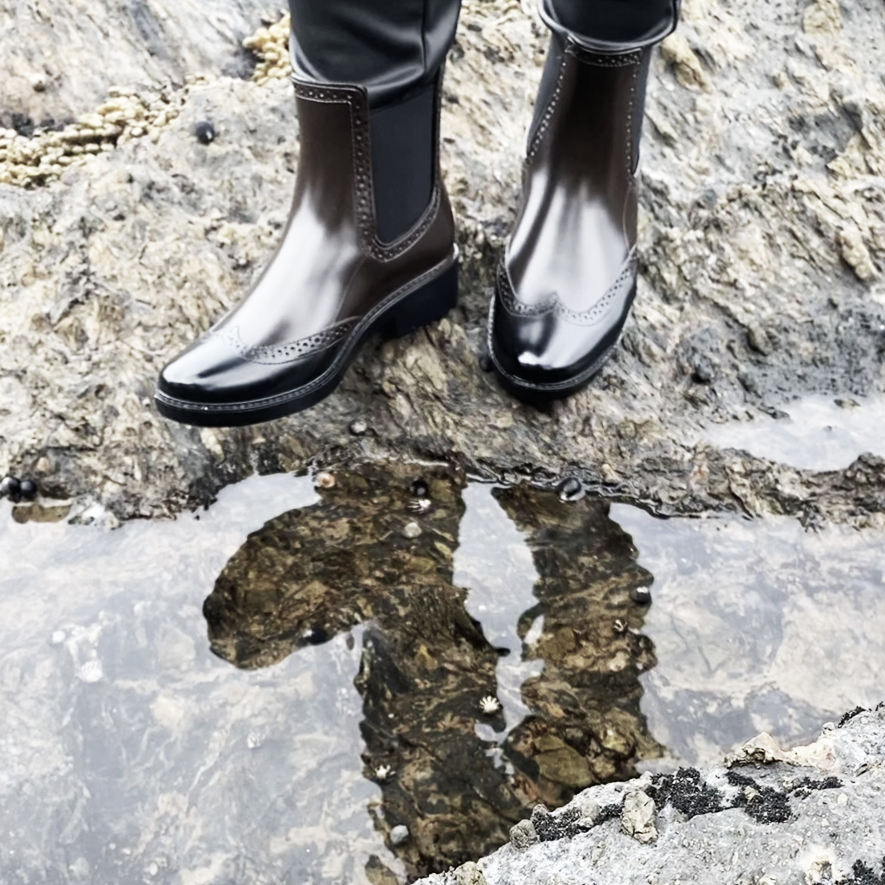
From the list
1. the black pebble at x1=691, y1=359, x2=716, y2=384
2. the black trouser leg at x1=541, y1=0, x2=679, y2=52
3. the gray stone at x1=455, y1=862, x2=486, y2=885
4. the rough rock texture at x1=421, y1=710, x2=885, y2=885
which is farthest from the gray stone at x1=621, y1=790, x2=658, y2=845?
the black trouser leg at x1=541, y1=0, x2=679, y2=52

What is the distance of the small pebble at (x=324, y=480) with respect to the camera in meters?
1.66

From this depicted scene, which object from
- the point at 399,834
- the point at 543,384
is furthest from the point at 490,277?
the point at 399,834

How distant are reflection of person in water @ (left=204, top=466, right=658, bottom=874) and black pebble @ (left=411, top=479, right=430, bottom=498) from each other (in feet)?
0.04

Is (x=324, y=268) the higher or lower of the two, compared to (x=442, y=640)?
higher

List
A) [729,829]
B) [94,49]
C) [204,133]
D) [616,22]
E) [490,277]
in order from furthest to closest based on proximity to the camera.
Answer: [94,49], [204,133], [490,277], [616,22], [729,829]

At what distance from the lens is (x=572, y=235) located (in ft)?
5.59

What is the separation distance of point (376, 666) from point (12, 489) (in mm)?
745

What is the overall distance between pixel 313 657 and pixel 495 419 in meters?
0.58

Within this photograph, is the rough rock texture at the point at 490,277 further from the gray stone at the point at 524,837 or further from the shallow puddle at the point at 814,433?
the gray stone at the point at 524,837

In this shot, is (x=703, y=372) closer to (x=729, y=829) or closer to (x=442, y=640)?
(x=442, y=640)

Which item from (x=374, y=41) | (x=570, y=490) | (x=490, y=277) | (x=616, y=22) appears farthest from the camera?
(x=490, y=277)

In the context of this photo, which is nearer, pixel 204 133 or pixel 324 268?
pixel 324 268

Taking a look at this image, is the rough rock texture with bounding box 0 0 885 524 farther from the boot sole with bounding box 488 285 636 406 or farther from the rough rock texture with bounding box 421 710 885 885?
the rough rock texture with bounding box 421 710 885 885

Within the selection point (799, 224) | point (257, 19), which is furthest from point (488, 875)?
point (257, 19)
